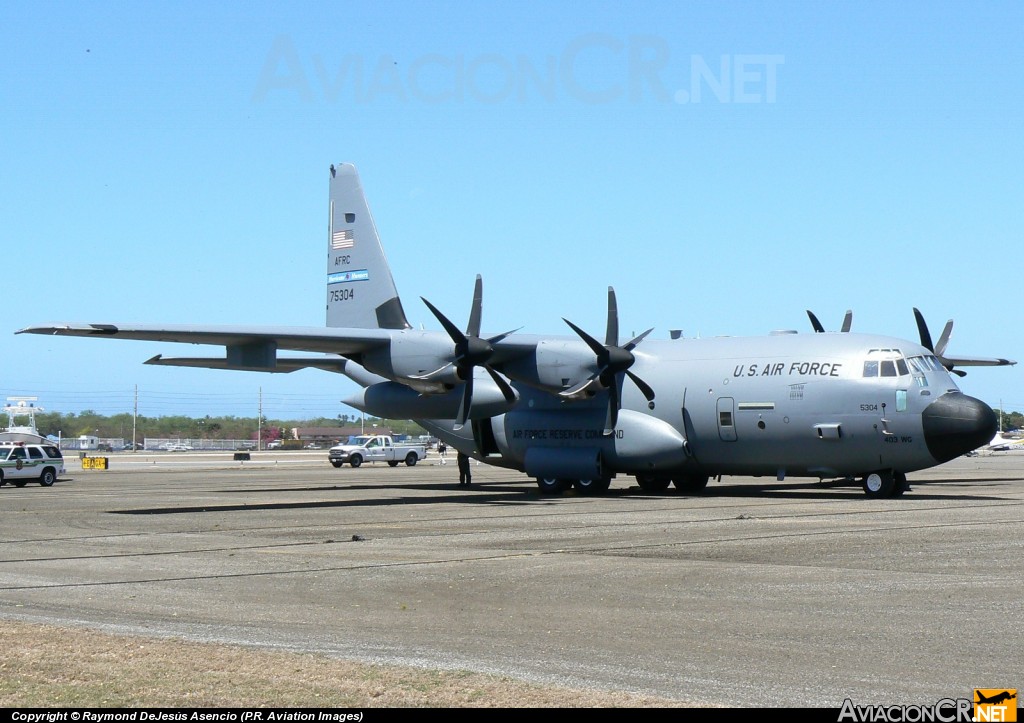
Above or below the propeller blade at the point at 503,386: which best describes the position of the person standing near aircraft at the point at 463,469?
below

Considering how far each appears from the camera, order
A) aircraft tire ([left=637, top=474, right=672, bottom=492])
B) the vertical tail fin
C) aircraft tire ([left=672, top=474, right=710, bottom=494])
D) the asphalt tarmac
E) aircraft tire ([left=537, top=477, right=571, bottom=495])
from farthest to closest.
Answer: the vertical tail fin, aircraft tire ([left=637, top=474, right=672, bottom=492]), aircraft tire ([left=672, top=474, right=710, bottom=494]), aircraft tire ([left=537, top=477, right=571, bottom=495]), the asphalt tarmac

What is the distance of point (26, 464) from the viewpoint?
43188mm

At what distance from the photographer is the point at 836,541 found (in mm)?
17328

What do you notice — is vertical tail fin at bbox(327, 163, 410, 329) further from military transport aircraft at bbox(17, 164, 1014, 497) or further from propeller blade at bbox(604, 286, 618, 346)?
propeller blade at bbox(604, 286, 618, 346)

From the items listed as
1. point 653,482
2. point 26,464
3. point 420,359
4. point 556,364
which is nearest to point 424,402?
point 420,359

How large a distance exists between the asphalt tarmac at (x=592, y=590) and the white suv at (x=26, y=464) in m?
19.0

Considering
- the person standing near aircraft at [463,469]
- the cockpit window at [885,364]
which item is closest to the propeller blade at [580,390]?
the cockpit window at [885,364]

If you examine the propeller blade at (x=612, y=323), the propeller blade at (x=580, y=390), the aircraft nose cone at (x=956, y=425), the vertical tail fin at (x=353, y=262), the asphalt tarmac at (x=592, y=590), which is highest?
the vertical tail fin at (x=353, y=262)

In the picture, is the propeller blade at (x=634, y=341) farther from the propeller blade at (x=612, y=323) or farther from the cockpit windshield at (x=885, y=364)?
the cockpit windshield at (x=885, y=364)

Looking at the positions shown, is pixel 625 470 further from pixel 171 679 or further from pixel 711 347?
pixel 171 679

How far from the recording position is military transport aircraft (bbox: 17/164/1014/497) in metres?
26.7

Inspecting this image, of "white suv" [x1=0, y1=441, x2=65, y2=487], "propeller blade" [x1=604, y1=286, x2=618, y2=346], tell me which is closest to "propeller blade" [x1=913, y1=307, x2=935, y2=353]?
"propeller blade" [x1=604, y1=286, x2=618, y2=346]

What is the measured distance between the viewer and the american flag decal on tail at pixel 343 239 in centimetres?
3603

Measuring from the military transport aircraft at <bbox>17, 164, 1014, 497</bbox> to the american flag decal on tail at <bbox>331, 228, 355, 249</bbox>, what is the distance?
8.28ft
